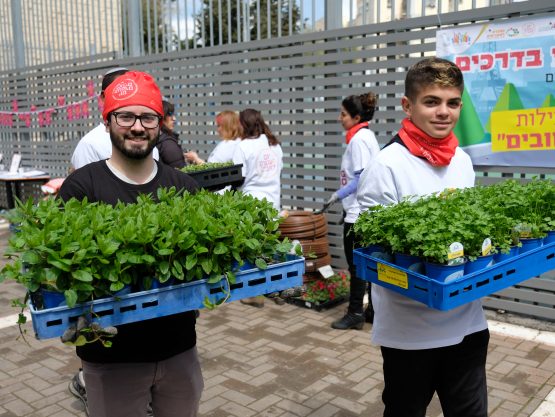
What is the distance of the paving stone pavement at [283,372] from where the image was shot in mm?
3889

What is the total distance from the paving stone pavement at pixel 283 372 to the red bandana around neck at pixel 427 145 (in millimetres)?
2006

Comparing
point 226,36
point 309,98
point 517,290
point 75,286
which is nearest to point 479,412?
point 75,286

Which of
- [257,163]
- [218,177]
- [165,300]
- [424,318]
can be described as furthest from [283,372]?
[165,300]

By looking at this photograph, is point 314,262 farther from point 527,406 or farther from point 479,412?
point 479,412

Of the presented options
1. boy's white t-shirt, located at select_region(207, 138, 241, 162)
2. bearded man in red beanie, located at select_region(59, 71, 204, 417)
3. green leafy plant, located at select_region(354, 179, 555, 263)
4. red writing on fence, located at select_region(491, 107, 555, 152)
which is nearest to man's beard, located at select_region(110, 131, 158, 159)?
bearded man in red beanie, located at select_region(59, 71, 204, 417)

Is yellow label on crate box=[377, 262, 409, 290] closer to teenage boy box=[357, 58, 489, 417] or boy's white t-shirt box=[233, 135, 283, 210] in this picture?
teenage boy box=[357, 58, 489, 417]

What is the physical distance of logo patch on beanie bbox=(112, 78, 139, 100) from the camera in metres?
2.48

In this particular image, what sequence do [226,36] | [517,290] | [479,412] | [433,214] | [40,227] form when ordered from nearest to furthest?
1. [40,227]
2. [433,214]
3. [479,412]
4. [517,290]
5. [226,36]

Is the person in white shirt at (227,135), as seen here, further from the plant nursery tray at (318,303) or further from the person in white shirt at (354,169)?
the plant nursery tray at (318,303)

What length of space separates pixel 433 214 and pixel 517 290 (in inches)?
143

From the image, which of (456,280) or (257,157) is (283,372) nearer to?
(257,157)

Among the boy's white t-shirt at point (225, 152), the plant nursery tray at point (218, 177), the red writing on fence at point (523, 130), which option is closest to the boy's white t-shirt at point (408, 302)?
the plant nursery tray at point (218, 177)

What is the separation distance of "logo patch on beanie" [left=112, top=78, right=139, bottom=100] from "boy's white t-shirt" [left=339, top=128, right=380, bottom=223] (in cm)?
293

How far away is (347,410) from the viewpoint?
381 centimetres
